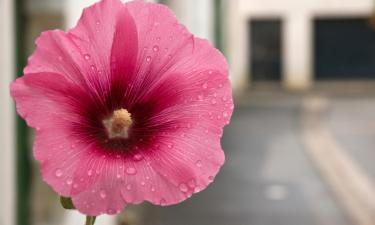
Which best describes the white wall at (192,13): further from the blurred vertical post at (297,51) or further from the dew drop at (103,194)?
the blurred vertical post at (297,51)

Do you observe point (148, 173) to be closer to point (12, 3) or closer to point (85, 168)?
point (85, 168)

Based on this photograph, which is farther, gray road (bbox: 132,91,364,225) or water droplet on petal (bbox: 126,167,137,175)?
gray road (bbox: 132,91,364,225)

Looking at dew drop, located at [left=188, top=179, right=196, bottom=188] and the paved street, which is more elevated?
dew drop, located at [left=188, top=179, right=196, bottom=188]

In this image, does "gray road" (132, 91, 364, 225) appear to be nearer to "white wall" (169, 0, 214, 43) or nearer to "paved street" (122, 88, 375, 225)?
"paved street" (122, 88, 375, 225)

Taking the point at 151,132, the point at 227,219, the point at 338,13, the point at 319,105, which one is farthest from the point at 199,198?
the point at 338,13

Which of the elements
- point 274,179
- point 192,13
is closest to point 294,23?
point 192,13
